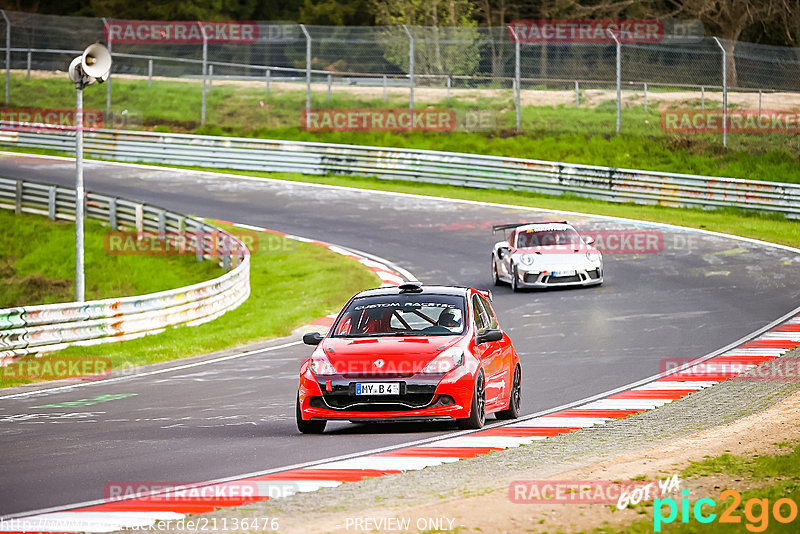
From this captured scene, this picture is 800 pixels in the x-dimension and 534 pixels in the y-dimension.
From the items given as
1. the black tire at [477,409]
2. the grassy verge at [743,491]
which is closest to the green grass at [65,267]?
the black tire at [477,409]

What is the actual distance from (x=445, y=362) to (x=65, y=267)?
2280 cm

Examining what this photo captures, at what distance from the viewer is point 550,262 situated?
22688mm

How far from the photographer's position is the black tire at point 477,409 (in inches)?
423

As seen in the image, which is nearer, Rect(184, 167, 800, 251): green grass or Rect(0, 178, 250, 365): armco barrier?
Rect(0, 178, 250, 365): armco barrier

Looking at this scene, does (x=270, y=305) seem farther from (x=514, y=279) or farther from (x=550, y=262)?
(x=550, y=262)

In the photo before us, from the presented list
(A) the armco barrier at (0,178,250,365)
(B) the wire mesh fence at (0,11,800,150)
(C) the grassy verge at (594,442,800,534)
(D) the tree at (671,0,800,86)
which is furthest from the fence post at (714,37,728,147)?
(C) the grassy verge at (594,442,800,534)

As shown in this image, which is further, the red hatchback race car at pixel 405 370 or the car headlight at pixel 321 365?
the car headlight at pixel 321 365

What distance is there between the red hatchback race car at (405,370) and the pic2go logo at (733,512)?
359 centimetres

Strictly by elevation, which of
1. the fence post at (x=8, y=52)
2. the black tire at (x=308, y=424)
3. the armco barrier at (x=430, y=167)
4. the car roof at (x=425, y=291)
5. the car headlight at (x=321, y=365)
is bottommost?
the armco barrier at (x=430, y=167)

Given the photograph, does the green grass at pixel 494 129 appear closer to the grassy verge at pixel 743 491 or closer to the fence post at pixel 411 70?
the fence post at pixel 411 70

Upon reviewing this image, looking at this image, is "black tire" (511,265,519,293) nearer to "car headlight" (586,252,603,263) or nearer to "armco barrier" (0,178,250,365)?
"car headlight" (586,252,603,263)

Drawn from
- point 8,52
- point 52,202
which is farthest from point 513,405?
point 8,52

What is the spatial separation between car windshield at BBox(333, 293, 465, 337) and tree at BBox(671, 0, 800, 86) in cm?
3377

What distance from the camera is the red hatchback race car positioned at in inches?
417
